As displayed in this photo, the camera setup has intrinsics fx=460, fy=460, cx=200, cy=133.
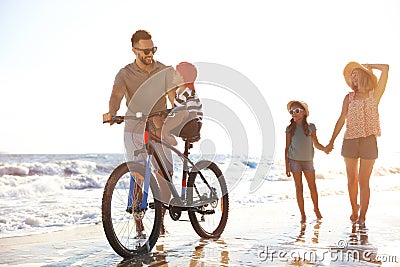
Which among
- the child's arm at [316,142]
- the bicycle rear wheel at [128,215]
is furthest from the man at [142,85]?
the child's arm at [316,142]

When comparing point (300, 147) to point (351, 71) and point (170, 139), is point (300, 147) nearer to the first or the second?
point (351, 71)

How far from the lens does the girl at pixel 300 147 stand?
20.8 ft

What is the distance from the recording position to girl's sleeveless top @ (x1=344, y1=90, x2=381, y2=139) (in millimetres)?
5898

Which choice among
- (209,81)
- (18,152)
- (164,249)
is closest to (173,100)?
(209,81)

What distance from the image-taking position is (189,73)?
4.79 m

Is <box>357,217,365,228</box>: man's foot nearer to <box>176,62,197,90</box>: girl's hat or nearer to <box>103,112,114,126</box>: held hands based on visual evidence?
<box>176,62,197,90</box>: girl's hat

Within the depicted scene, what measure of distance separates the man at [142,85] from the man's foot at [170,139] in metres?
0.12

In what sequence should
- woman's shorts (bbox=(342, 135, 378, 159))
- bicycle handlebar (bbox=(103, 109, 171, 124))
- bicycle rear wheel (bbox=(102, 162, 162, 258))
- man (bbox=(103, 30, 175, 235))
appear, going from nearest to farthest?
bicycle rear wheel (bbox=(102, 162, 162, 258))
bicycle handlebar (bbox=(103, 109, 171, 124))
man (bbox=(103, 30, 175, 235))
woman's shorts (bbox=(342, 135, 378, 159))

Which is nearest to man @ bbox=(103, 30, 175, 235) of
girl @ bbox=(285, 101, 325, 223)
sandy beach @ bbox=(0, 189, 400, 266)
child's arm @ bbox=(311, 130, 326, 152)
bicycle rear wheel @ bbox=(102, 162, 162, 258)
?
bicycle rear wheel @ bbox=(102, 162, 162, 258)

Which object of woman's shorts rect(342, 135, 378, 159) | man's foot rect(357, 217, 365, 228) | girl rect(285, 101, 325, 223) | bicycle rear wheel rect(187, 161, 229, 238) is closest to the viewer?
bicycle rear wheel rect(187, 161, 229, 238)

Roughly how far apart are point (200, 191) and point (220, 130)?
93cm

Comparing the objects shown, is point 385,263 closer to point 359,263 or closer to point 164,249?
point 359,263

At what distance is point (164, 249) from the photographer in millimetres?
4410

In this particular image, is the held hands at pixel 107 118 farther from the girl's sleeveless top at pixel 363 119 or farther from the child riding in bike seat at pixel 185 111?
the girl's sleeveless top at pixel 363 119
